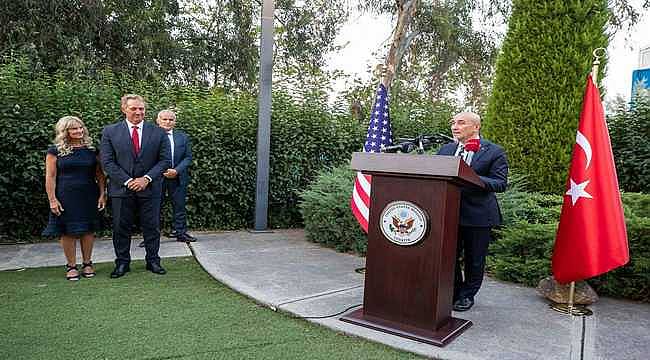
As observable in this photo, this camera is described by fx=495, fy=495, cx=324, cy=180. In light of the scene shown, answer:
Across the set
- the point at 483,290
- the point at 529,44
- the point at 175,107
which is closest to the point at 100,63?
the point at 175,107

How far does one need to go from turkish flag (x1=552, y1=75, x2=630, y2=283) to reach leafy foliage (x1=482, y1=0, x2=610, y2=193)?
2776 mm

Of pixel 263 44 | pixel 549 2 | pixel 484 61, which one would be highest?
pixel 484 61

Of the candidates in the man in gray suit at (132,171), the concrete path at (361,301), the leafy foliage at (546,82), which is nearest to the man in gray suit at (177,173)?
the concrete path at (361,301)

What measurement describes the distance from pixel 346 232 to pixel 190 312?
9.00 feet

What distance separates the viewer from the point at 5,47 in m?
10.6

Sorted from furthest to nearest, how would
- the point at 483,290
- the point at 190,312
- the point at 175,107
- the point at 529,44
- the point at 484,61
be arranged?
the point at 484,61 → the point at 175,107 → the point at 529,44 → the point at 483,290 → the point at 190,312

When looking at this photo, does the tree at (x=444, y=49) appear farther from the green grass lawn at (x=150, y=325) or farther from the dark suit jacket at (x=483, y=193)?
the green grass lawn at (x=150, y=325)

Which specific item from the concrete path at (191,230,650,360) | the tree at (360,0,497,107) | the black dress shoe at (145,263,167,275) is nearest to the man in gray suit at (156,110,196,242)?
the concrete path at (191,230,650,360)

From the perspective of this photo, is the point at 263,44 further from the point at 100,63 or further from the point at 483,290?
the point at 100,63

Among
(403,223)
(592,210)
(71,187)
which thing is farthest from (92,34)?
(592,210)

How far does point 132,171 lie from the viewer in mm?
4672

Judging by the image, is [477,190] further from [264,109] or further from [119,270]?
[264,109]

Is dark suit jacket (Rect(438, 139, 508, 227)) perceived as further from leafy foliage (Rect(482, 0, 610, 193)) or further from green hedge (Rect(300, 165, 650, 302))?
leafy foliage (Rect(482, 0, 610, 193))

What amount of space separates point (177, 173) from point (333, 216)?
202 centimetres
